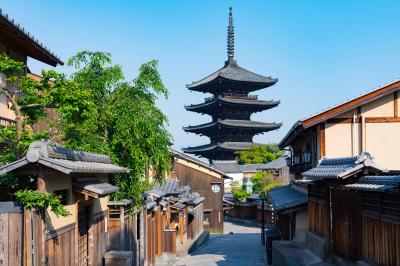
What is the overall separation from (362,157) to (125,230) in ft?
25.6

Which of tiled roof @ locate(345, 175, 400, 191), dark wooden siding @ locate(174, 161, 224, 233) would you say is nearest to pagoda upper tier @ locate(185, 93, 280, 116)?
dark wooden siding @ locate(174, 161, 224, 233)

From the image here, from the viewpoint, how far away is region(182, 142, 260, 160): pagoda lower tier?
6250 centimetres

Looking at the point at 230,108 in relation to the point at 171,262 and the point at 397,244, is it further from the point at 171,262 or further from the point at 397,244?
the point at 397,244

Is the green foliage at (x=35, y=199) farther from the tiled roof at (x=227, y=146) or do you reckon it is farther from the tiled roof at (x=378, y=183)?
the tiled roof at (x=227, y=146)

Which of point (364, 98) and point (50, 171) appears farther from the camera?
point (364, 98)

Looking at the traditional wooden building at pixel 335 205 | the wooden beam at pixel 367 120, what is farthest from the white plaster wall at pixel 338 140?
the traditional wooden building at pixel 335 205

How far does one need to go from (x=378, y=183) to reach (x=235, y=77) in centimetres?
5020

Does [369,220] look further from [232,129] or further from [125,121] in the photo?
[232,129]

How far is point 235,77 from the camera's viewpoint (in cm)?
6075

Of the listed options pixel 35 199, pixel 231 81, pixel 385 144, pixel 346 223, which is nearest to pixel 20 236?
pixel 35 199

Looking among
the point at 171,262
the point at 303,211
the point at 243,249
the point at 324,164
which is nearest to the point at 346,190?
the point at 324,164

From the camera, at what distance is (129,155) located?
1600 centimetres

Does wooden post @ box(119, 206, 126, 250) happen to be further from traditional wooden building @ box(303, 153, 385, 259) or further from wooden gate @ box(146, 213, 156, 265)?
traditional wooden building @ box(303, 153, 385, 259)

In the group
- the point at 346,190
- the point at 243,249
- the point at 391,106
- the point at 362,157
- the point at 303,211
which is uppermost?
the point at 391,106
